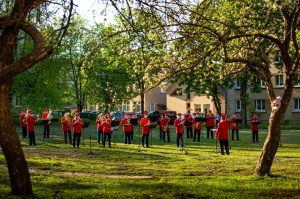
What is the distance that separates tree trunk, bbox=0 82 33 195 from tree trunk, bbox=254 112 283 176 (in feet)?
23.0

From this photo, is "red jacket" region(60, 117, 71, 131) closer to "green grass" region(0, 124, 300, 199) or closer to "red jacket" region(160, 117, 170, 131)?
"red jacket" region(160, 117, 170, 131)

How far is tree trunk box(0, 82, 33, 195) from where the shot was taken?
352 inches

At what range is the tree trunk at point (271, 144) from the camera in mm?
12930

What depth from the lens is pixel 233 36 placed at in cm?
1224

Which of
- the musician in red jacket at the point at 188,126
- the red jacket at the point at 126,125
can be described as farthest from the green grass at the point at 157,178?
the musician in red jacket at the point at 188,126

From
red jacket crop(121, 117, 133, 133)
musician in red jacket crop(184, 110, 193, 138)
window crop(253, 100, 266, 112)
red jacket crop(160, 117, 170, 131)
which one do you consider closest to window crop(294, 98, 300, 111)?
window crop(253, 100, 266, 112)

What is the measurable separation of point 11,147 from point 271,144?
7.43 m

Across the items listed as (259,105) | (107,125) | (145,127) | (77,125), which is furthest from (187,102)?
(77,125)

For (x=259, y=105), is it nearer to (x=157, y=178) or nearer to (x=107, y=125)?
(x=107, y=125)

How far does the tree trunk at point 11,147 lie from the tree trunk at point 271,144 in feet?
23.0

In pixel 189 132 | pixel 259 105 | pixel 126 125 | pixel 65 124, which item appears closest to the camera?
pixel 65 124

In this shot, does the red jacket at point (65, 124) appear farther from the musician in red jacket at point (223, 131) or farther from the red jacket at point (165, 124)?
the musician in red jacket at point (223, 131)

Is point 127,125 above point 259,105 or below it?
below

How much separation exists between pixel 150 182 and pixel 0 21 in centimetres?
598
